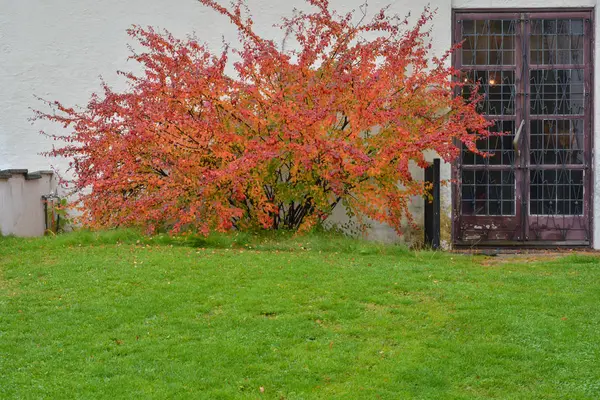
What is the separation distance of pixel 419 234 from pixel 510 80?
2683 mm

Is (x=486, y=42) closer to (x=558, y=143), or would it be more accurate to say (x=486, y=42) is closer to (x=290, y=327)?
(x=558, y=143)

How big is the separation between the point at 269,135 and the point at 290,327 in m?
4.49

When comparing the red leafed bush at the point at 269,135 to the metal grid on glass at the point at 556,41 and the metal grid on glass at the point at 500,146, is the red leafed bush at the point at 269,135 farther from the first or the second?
the metal grid on glass at the point at 556,41

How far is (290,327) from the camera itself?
21.2 ft

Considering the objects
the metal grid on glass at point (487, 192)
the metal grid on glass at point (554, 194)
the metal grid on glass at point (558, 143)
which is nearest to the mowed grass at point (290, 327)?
the metal grid on glass at point (487, 192)

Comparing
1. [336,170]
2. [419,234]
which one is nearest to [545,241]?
[419,234]

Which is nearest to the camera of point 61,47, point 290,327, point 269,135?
point 290,327

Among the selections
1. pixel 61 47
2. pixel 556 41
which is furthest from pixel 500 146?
pixel 61 47

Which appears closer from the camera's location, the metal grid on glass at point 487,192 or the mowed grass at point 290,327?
the mowed grass at point 290,327

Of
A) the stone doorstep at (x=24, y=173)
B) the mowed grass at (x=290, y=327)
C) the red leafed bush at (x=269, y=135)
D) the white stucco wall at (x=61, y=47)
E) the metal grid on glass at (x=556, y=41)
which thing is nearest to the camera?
the mowed grass at (x=290, y=327)

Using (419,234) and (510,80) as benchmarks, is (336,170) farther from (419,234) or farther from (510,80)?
(510,80)

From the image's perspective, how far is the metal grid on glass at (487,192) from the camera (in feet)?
40.2

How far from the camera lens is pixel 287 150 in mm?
10375

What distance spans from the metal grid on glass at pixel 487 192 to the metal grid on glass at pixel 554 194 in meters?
0.32
